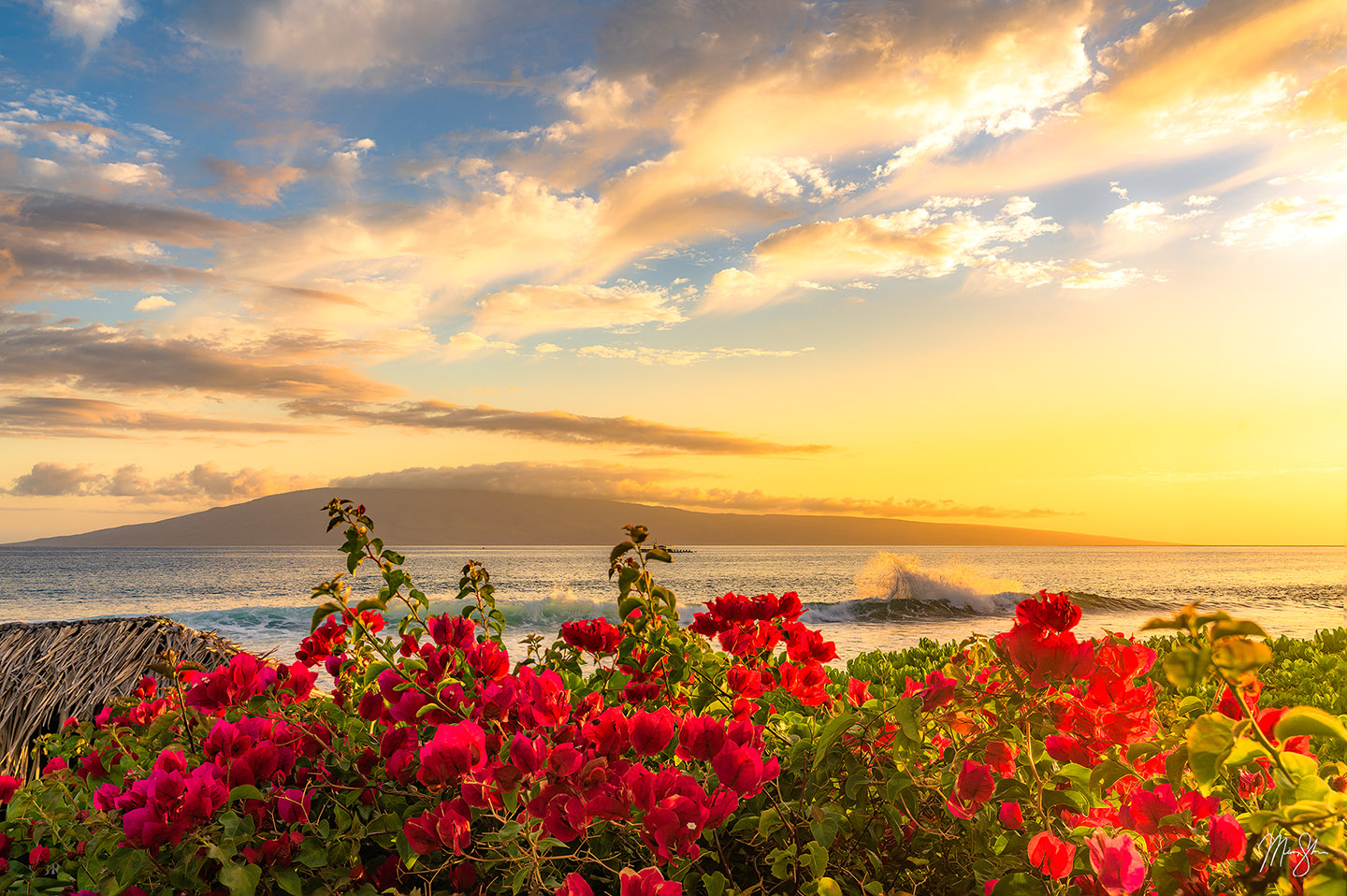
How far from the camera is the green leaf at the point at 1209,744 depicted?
83cm

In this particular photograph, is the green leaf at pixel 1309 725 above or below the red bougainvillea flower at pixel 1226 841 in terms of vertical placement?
above

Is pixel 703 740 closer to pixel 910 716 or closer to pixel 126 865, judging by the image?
pixel 910 716

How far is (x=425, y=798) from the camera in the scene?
163 centimetres

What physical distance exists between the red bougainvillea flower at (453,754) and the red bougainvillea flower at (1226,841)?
4.25 feet

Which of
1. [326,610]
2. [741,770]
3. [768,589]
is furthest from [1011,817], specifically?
[768,589]

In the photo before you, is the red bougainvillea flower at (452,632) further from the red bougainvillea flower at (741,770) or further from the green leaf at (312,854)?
the red bougainvillea flower at (741,770)

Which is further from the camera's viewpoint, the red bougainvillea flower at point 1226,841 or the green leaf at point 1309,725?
Answer: the red bougainvillea flower at point 1226,841

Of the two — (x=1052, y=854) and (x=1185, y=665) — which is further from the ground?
(x=1185, y=665)

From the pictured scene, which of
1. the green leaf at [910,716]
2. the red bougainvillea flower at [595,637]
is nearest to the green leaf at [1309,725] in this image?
the green leaf at [910,716]

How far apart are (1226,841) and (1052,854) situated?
273mm

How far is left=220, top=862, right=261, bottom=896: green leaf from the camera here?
140cm

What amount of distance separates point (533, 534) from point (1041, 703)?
125m

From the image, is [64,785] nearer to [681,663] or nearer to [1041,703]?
[681,663]

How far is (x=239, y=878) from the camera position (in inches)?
55.9
